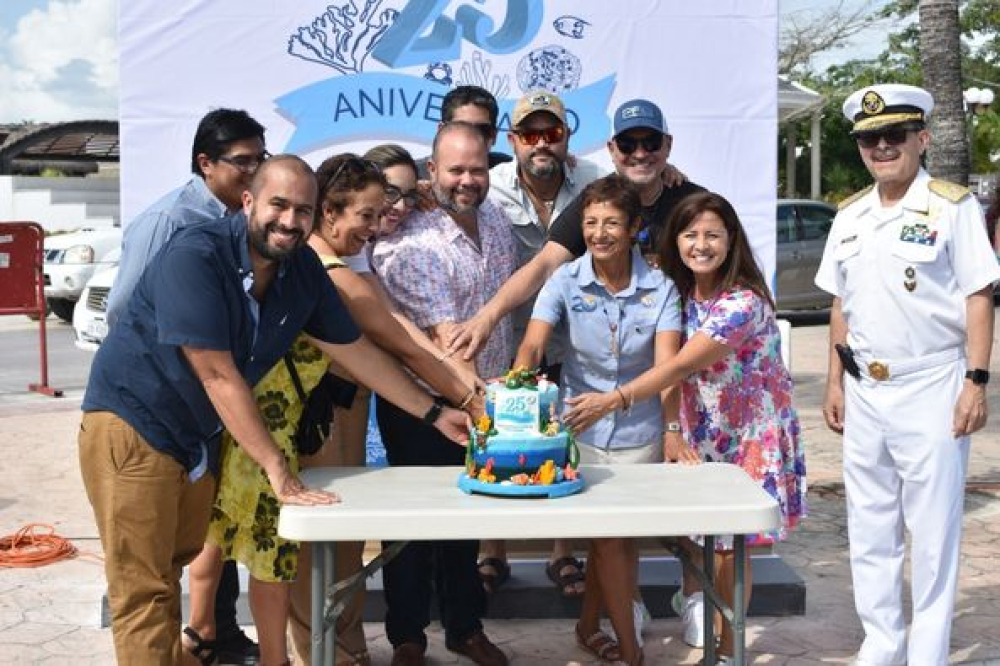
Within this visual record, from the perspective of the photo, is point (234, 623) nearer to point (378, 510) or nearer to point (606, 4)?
point (378, 510)

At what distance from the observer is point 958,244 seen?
12.9ft

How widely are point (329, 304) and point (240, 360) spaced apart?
0.33 m

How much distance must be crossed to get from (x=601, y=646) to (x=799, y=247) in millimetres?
11585

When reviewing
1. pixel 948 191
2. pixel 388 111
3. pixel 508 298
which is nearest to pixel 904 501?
pixel 948 191

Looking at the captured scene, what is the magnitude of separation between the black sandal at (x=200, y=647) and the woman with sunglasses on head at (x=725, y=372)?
1.51 metres

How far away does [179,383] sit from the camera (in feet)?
10.7

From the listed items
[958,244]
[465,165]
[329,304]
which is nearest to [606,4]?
[465,165]

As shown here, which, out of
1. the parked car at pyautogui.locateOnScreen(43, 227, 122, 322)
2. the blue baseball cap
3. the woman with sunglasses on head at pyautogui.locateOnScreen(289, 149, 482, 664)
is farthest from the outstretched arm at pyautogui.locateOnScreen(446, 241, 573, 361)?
the parked car at pyautogui.locateOnScreen(43, 227, 122, 322)

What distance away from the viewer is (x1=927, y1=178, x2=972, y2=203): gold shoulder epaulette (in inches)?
156

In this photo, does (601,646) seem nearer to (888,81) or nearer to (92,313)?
(92,313)

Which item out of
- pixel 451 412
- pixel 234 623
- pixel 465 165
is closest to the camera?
pixel 451 412

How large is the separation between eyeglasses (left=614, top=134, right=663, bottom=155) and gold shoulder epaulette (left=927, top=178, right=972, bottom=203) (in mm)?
951

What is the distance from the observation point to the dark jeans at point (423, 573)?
4.26 m

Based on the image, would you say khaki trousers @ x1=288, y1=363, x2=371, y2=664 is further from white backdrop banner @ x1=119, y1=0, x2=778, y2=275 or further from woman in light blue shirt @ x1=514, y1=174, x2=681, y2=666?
white backdrop banner @ x1=119, y1=0, x2=778, y2=275
